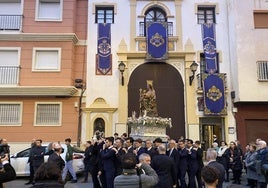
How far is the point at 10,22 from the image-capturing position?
19328 millimetres

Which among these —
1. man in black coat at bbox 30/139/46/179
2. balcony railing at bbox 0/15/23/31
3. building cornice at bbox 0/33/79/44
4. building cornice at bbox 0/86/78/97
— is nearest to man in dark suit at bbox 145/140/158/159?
man in black coat at bbox 30/139/46/179

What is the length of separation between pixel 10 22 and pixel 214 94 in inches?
514

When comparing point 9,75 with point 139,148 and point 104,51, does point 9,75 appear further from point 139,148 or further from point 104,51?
point 139,148

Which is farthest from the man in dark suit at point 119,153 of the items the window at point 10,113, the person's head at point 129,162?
the window at point 10,113

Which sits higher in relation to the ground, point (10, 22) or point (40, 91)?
point (10, 22)

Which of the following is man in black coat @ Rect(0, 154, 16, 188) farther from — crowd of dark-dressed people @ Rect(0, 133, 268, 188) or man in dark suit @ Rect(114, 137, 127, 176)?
man in dark suit @ Rect(114, 137, 127, 176)

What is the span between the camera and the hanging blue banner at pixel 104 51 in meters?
19.4

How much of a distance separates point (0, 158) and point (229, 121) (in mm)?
15902

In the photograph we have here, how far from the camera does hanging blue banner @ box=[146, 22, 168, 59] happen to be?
19297 millimetres

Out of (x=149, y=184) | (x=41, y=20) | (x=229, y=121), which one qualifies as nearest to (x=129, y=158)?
(x=149, y=184)

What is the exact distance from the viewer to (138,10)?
20203 mm

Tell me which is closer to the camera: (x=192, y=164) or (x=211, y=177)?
(x=211, y=177)

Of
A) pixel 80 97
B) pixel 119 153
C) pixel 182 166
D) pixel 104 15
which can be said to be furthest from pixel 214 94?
pixel 119 153

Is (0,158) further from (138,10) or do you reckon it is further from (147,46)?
(138,10)
